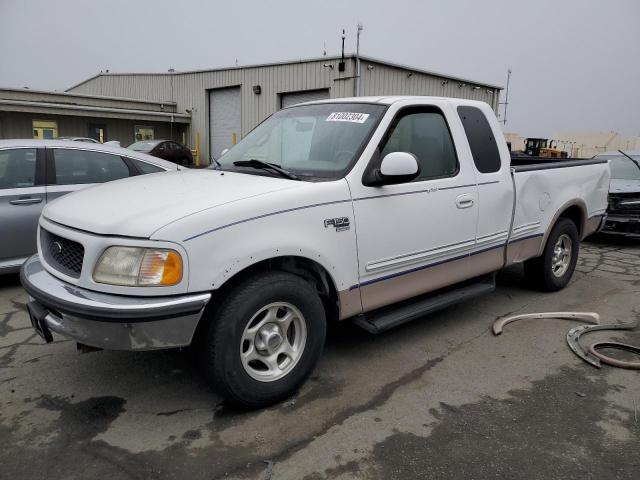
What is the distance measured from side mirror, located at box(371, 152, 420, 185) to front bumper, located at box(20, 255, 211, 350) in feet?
4.50

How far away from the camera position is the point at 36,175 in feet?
17.3

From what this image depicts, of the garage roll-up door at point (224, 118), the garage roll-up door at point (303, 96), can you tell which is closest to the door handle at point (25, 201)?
the garage roll-up door at point (303, 96)

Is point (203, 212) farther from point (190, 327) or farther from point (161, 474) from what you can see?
point (161, 474)

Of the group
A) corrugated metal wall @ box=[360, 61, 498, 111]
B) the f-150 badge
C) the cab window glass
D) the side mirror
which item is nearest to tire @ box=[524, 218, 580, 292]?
the side mirror

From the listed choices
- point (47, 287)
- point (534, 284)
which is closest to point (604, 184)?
point (534, 284)

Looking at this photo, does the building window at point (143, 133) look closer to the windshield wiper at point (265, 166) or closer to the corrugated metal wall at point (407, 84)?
the corrugated metal wall at point (407, 84)

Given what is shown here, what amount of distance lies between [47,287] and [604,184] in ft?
18.5

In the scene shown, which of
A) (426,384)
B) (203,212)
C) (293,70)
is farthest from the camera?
(293,70)

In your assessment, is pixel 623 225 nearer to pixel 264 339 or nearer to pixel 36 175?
pixel 264 339

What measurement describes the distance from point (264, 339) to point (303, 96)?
2036cm

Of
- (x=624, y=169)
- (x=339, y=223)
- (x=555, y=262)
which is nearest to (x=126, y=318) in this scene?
(x=339, y=223)

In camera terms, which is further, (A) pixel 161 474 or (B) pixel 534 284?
(B) pixel 534 284

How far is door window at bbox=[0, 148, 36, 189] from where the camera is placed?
5121 millimetres

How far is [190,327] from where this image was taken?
2.58m
